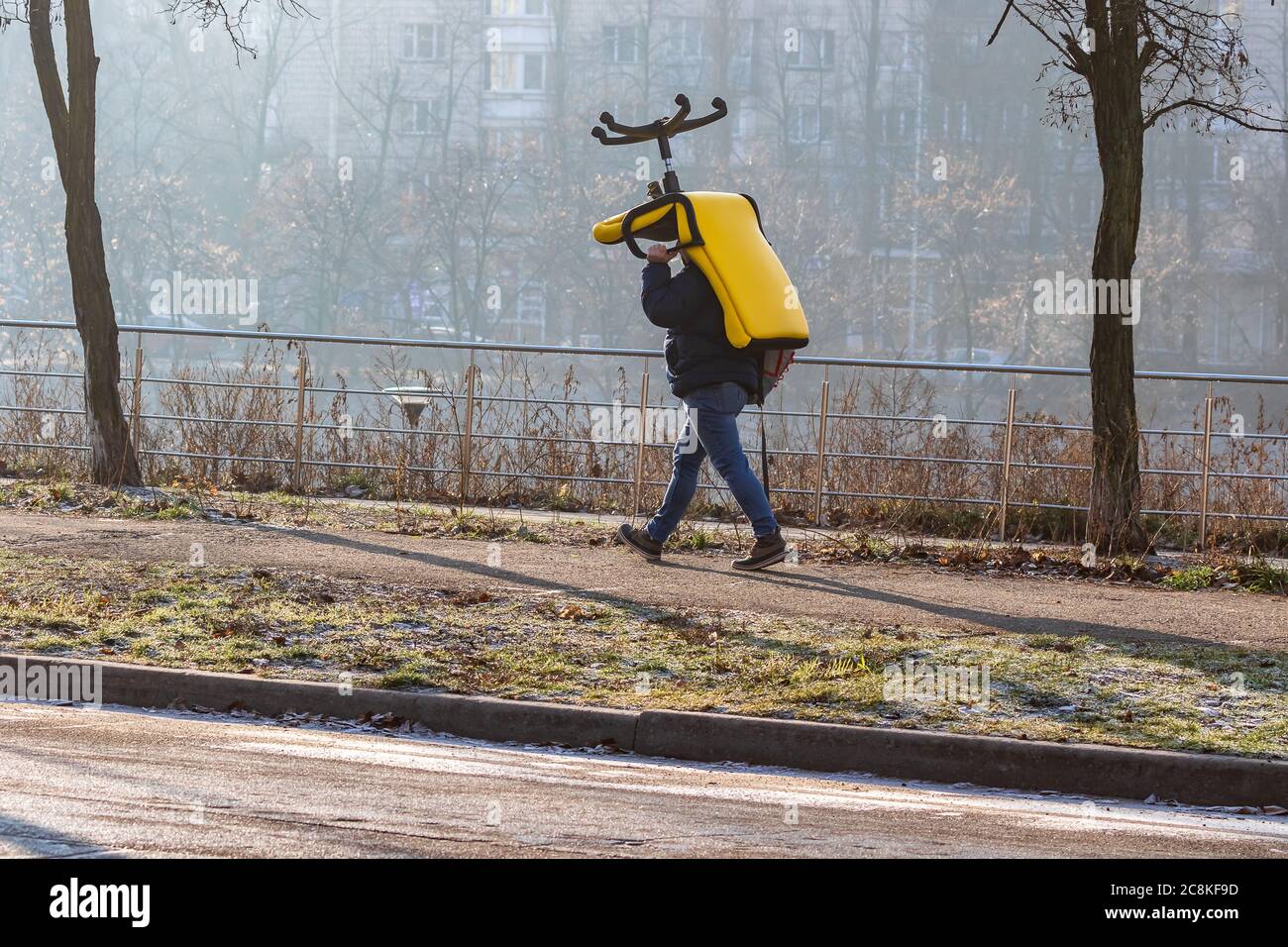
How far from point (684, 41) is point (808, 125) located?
7.63 m

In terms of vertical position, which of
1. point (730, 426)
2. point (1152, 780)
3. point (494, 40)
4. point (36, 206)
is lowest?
point (1152, 780)

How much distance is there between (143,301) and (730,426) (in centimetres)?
6763

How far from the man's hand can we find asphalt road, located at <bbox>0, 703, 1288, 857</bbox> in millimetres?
4168

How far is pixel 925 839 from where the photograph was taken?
5266 mm

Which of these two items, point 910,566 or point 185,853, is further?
point 910,566

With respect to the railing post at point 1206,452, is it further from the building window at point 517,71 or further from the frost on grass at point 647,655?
the building window at point 517,71

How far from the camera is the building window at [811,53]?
80.2 meters

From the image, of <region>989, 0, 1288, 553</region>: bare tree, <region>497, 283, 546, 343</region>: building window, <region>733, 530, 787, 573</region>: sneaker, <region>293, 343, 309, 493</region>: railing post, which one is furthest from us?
<region>497, 283, 546, 343</region>: building window

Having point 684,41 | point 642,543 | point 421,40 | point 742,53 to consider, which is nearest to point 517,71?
point 421,40

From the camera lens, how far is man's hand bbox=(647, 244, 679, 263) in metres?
10.1

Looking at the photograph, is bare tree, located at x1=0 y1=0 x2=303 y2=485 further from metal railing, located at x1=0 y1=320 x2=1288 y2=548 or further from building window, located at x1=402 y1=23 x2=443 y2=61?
building window, located at x1=402 y1=23 x2=443 y2=61

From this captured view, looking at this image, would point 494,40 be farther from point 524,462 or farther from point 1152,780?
point 1152,780

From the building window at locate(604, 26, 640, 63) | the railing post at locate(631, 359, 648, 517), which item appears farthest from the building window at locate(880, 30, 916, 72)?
the railing post at locate(631, 359, 648, 517)

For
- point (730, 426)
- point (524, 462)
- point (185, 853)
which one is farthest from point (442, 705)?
point (524, 462)
